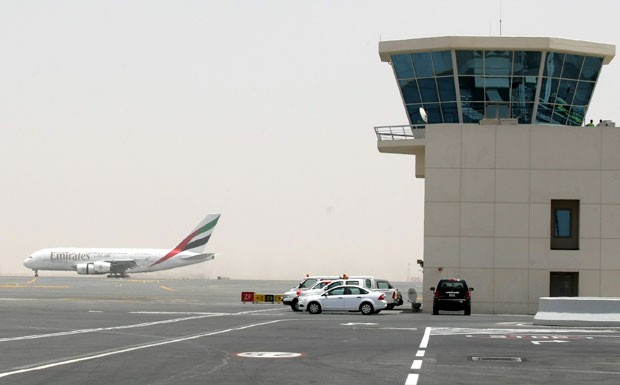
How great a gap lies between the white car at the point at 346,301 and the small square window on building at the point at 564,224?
1084 centimetres

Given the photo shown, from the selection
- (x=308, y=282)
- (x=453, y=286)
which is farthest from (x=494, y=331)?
(x=308, y=282)

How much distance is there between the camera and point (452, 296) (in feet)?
156

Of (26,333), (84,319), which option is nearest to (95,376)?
(26,333)

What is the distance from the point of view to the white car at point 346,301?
45.8m

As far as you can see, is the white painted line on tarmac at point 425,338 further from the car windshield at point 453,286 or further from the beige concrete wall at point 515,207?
the beige concrete wall at point 515,207

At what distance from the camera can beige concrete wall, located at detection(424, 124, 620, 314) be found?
167 feet

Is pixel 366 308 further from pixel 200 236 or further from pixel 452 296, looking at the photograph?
pixel 200 236

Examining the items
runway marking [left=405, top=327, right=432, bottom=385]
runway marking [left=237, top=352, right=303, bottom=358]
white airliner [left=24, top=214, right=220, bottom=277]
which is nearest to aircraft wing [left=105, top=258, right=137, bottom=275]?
white airliner [left=24, top=214, right=220, bottom=277]

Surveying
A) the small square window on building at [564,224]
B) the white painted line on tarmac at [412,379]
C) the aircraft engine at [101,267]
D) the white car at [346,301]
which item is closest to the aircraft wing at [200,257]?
the aircraft engine at [101,267]

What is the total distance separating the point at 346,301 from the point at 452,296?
5179 mm

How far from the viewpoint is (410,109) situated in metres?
55.0

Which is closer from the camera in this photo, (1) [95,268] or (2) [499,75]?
(2) [499,75]

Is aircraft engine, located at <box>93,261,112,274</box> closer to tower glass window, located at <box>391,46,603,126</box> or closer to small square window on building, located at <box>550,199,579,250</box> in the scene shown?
tower glass window, located at <box>391,46,603,126</box>

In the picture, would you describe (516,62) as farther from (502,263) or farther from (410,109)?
(502,263)
